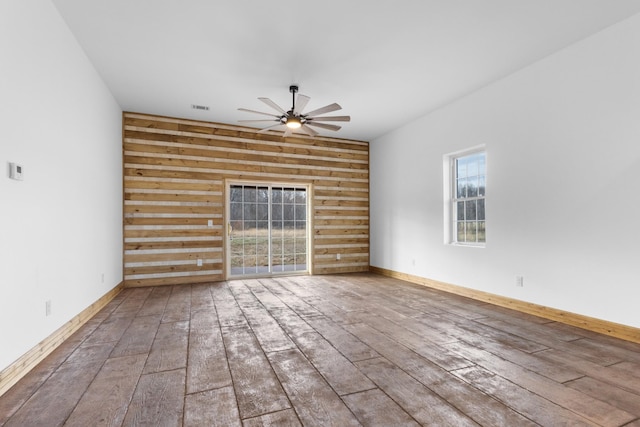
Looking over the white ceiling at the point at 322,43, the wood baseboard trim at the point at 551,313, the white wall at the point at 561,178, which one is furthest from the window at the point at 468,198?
the white ceiling at the point at 322,43

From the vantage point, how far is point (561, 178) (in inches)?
146

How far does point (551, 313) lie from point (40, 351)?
16.4 feet

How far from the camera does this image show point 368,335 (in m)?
3.19

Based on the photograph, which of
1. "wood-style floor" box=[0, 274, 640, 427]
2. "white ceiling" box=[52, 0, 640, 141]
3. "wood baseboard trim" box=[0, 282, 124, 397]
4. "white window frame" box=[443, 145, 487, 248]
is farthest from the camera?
"white window frame" box=[443, 145, 487, 248]

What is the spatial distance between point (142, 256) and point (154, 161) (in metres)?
1.67

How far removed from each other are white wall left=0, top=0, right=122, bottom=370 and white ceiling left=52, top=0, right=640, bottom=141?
504 millimetres

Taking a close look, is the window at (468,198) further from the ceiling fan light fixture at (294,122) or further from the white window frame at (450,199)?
the ceiling fan light fixture at (294,122)

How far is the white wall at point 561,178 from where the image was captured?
316cm

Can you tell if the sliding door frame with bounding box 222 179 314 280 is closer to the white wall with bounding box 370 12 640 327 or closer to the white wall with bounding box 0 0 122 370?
the white wall with bounding box 0 0 122 370

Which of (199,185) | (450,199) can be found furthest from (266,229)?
(450,199)

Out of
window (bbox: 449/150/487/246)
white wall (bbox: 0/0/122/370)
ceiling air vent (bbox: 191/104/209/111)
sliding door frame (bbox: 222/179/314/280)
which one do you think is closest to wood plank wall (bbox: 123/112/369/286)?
sliding door frame (bbox: 222/179/314/280)

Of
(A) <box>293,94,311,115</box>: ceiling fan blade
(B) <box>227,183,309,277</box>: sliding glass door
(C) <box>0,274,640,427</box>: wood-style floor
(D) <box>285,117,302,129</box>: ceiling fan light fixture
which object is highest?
(A) <box>293,94,311,115</box>: ceiling fan blade

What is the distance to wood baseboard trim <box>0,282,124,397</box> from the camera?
7.13 ft

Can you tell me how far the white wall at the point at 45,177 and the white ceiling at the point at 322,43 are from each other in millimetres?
504
